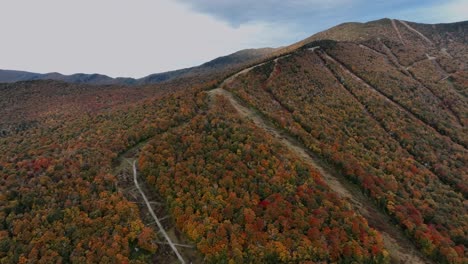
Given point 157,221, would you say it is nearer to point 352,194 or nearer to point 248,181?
point 248,181

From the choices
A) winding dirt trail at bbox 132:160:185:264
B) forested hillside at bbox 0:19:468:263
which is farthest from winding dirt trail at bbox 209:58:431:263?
winding dirt trail at bbox 132:160:185:264

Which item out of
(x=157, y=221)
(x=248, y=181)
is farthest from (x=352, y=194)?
(x=157, y=221)

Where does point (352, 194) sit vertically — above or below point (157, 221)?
below

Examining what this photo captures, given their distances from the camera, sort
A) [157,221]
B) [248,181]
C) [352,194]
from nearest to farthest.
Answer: [157,221] < [248,181] < [352,194]

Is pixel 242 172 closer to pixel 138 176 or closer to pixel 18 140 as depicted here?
pixel 138 176

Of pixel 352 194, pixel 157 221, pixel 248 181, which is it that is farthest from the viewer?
pixel 352 194

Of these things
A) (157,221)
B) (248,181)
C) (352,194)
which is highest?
A: (248,181)

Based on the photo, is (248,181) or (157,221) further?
(248,181)
